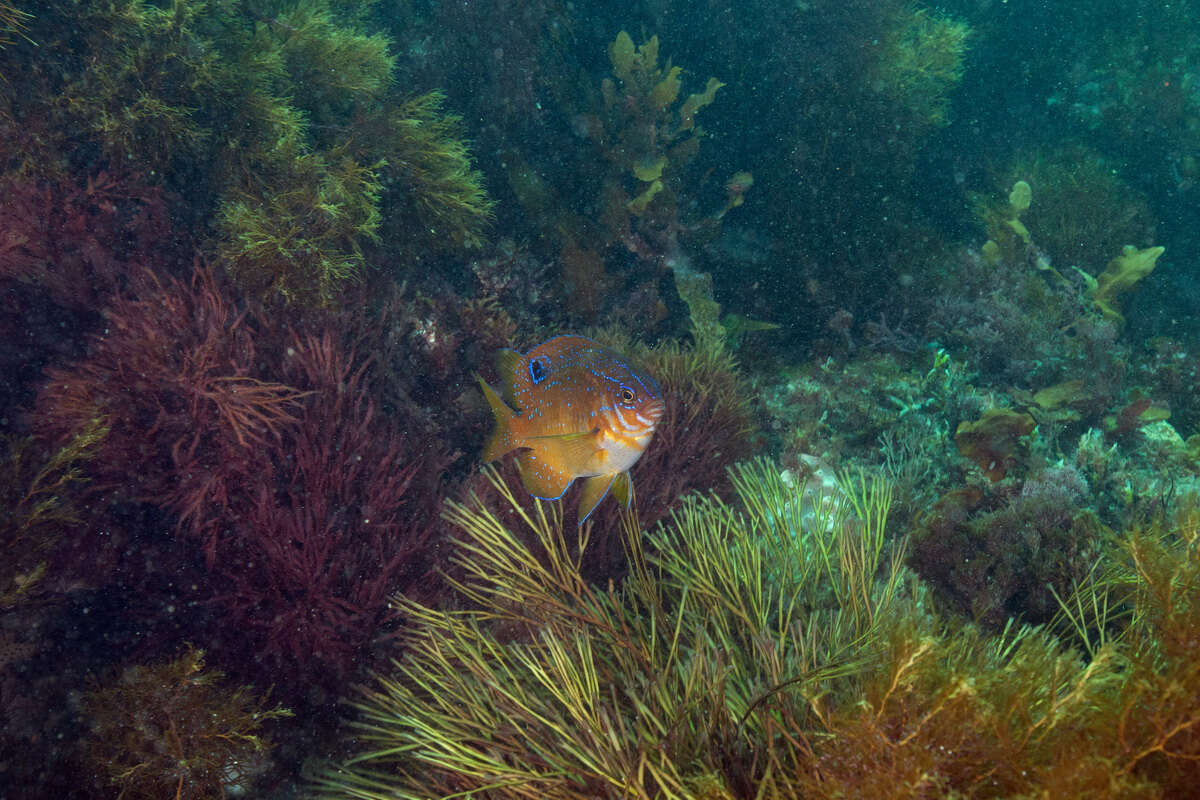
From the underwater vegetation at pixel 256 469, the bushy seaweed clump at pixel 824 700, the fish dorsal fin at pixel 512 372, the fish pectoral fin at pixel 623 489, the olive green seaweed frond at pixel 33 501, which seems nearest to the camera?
the bushy seaweed clump at pixel 824 700

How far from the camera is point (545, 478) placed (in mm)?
2863

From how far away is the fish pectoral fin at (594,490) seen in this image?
2.76 metres

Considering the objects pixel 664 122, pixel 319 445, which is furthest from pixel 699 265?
pixel 319 445

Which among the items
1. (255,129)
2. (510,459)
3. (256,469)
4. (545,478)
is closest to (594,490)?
(545,478)

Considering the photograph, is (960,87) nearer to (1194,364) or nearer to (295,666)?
(1194,364)

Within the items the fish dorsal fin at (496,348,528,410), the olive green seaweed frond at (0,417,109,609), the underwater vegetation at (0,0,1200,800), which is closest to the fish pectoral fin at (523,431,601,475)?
the fish dorsal fin at (496,348,528,410)

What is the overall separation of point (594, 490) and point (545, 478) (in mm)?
253

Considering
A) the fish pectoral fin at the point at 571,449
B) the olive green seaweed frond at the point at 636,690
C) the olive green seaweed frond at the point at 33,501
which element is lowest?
the olive green seaweed frond at the point at 33,501

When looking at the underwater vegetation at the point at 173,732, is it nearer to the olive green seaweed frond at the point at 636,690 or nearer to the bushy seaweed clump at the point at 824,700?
the olive green seaweed frond at the point at 636,690

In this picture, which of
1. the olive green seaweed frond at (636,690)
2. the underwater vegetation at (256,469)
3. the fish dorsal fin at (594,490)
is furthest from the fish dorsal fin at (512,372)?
the underwater vegetation at (256,469)

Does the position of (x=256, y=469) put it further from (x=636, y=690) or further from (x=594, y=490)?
(x=636, y=690)

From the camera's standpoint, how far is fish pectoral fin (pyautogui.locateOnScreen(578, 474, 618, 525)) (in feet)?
9.05

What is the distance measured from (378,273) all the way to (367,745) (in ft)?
13.3

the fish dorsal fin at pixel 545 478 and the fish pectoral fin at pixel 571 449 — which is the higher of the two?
the fish pectoral fin at pixel 571 449
